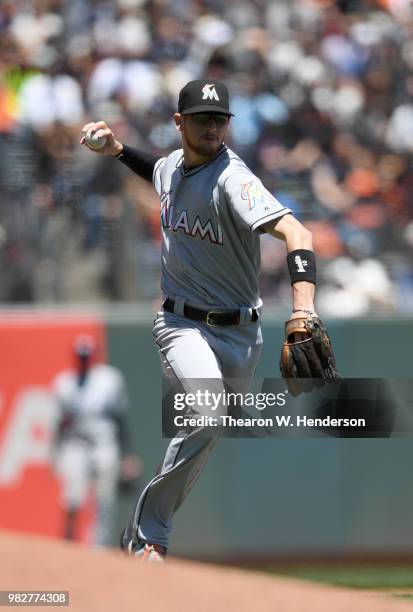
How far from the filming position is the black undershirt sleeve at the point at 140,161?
6.30 meters

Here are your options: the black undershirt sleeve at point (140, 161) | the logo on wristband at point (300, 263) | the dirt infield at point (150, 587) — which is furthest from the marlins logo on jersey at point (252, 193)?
the dirt infield at point (150, 587)


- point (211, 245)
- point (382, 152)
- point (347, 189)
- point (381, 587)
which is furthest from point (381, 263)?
point (211, 245)

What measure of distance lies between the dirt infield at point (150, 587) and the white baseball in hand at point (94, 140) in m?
2.05

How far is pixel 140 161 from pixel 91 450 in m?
3.74

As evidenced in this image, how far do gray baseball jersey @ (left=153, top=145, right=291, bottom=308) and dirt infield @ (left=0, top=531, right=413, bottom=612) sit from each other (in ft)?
4.41

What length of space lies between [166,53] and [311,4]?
2137 millimetres

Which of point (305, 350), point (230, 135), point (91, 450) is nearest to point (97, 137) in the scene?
point (305, 350)

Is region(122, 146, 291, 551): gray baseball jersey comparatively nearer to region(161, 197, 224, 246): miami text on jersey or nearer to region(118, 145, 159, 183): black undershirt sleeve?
region(161, 197, 224, 246): miami text on jersey

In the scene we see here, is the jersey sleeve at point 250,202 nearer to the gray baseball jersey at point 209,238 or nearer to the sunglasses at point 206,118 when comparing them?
the gray baseball jersey at point 209,238

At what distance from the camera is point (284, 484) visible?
995 centimetres

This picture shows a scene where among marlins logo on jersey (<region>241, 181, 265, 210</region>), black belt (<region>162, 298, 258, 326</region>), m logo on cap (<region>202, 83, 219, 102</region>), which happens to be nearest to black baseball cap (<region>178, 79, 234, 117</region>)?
m logo on cap (<region>202, 83, 219, 102</region>)

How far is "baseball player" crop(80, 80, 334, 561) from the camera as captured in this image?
5629 millimetres

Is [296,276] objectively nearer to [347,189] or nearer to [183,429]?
[183,429]

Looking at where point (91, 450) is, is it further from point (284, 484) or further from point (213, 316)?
point (213, 316)
